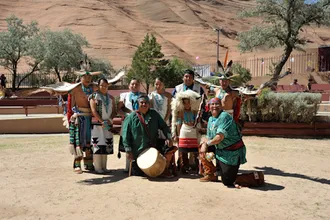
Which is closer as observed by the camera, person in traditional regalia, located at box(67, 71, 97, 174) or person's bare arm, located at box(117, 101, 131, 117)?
person in traditional regalia, located at box(67, 71, 97, 174)

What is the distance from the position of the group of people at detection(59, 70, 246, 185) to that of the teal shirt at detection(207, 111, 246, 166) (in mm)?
23

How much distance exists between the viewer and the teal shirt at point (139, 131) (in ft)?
19.5

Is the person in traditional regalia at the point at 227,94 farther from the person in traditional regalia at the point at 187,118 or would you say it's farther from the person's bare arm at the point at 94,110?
the person's bare arm at the point at 94,110

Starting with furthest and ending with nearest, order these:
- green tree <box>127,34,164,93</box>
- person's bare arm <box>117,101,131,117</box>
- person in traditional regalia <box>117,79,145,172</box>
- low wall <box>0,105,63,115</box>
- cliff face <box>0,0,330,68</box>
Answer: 1. cliff face <box>0,0,330,68</box>
2. green tree <box>127,34,164,93</box>
3. low wall <box>0,105,63,115</box>
4. person's bare arm <box>117,101,131,117</box>
5. person in traditional regalia <box>117,79,145,172</box>

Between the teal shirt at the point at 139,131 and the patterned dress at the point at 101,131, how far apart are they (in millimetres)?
504

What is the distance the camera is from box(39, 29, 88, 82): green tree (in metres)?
32.6

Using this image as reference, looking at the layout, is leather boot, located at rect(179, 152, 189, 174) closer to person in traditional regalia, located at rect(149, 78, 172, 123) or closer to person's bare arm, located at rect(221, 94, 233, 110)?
person in traditional regalia, located at rect(149, 78, 172, 123)

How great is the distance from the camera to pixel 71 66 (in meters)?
33.8

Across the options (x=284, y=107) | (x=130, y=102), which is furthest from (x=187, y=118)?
(x=284, y=107)

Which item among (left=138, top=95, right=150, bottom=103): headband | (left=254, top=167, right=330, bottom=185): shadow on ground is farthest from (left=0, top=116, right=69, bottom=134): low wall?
(left=254, top=167, right=330, bottom=185): shadow on ground

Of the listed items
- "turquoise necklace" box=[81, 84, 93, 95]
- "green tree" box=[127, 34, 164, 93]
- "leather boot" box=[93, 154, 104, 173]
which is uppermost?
"green tree" box=[127, 34, 164, 93]

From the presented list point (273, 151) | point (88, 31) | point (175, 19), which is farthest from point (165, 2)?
point (273, 151)

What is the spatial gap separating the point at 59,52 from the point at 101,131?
28669 mm

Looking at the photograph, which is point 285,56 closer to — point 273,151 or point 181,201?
point 273,151
